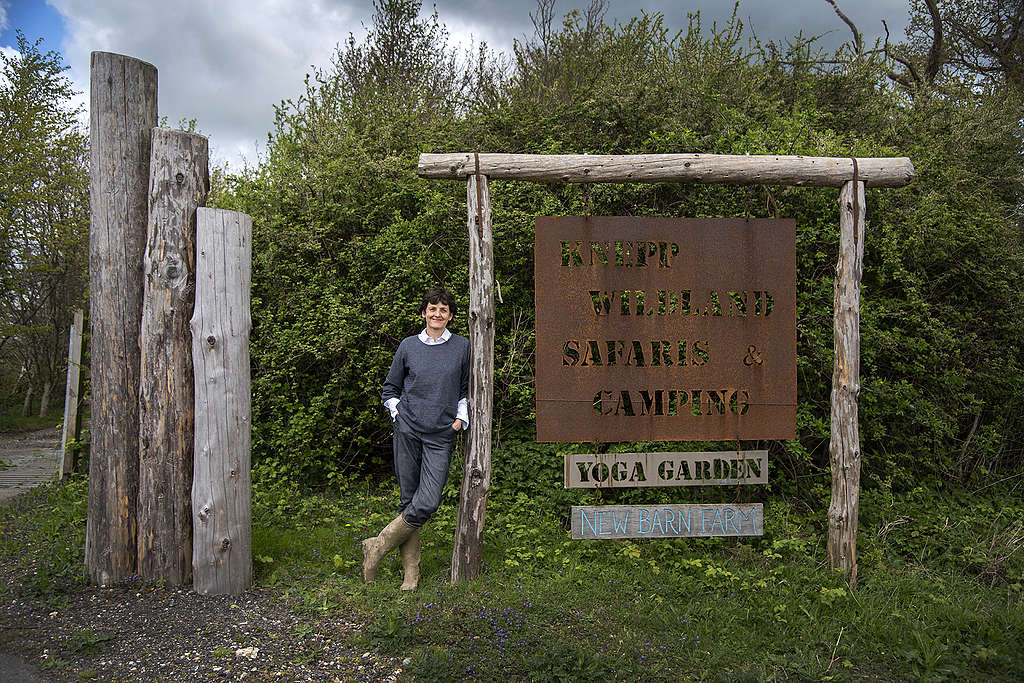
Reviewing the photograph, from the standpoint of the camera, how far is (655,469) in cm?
462

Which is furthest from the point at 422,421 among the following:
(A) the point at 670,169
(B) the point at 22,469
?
(B) the point at 22,469

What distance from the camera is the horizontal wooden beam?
442 centimetres

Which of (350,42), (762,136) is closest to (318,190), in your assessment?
(762,136)

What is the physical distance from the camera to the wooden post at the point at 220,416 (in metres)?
4.12

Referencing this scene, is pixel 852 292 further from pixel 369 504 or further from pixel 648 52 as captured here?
pixel 648 52

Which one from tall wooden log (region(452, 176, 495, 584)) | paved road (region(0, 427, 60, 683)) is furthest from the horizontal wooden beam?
paved road (region(0, 427, 60, 683))

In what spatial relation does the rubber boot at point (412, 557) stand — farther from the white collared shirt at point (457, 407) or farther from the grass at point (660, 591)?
the white collared shirt at point (457, 407)

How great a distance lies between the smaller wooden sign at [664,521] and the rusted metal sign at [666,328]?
20.4 inches

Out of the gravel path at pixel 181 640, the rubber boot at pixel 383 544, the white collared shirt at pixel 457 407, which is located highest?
the white collared shirt at pixel 457 407

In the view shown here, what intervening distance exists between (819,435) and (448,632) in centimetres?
403

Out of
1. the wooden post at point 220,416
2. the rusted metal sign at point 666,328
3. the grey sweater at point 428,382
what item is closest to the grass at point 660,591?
the wooden post at point 220,416

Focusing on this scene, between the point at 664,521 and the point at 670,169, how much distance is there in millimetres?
2568

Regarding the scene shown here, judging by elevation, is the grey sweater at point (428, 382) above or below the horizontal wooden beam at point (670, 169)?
below

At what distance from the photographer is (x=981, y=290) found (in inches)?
246
